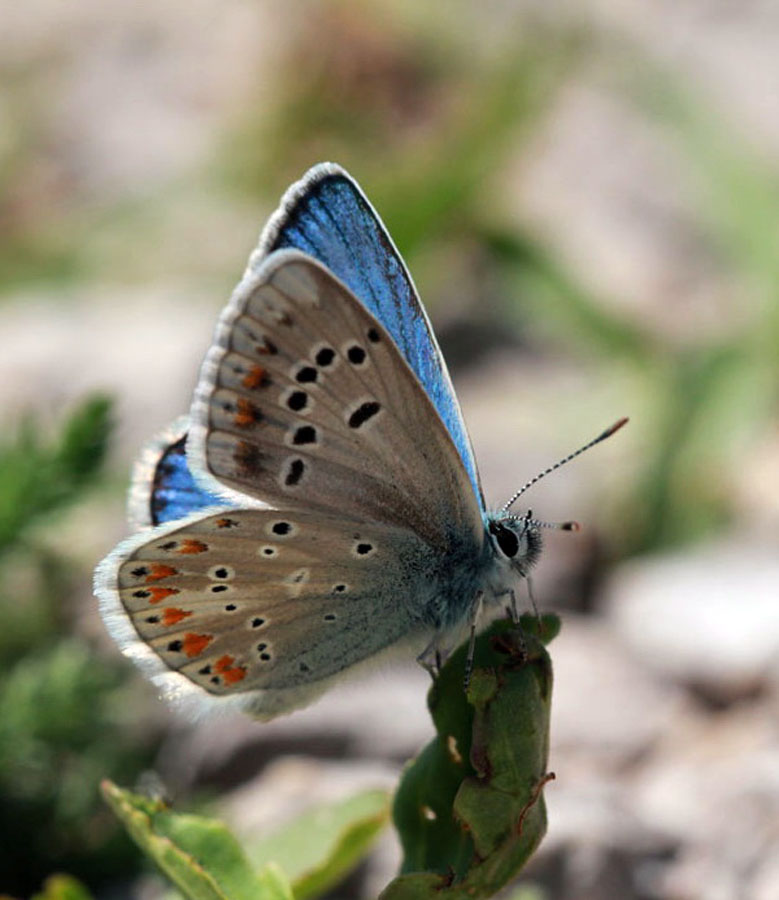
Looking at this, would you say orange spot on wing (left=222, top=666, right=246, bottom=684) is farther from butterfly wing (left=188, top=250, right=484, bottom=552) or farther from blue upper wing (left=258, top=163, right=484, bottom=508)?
blue upper wing (left=258, top=163, right=484, bottom=508)

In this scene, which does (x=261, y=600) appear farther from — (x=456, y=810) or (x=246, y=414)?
(x=456, y=810)

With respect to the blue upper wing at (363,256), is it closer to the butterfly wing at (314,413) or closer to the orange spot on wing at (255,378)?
the butterfly wing at (314,413)

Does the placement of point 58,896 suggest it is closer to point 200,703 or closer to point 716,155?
point 200,703

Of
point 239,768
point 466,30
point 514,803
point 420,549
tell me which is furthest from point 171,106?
point 514,803

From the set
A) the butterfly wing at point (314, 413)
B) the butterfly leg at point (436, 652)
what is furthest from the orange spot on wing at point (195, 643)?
the butterfly leg at point (436, 652)

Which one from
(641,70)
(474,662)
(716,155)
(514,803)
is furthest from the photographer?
(641,70)

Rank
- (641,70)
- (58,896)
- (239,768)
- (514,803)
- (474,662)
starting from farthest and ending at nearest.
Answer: (641,70)
(239,768)
(58,896)
(474,662)
(514,803)
